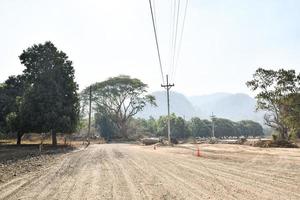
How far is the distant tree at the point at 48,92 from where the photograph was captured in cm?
4481

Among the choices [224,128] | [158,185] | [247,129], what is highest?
[247,129]

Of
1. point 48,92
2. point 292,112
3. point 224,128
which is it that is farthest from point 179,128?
point 48,92

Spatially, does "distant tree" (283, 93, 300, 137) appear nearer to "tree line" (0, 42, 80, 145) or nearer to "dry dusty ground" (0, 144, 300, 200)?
"tree line" (0, 42, 80, 145)

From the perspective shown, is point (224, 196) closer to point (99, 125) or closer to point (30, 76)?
point (30, 76)

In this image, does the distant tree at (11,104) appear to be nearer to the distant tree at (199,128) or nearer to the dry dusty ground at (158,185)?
the dry dusty ground at (158,185)

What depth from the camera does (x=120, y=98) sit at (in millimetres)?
83938

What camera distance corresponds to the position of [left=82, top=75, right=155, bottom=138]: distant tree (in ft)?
274

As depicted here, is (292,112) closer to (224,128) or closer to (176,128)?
(176,128)

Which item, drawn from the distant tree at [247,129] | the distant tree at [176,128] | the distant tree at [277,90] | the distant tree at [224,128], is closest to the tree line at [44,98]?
the distant tree at [277,90]

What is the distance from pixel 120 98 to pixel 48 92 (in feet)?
126

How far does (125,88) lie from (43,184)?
70139 mm

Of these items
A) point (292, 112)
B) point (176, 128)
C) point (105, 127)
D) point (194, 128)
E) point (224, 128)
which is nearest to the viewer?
point (292, 112)

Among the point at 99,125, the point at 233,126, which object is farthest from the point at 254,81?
the point at 233,126

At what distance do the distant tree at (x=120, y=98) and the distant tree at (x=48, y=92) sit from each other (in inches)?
1349
